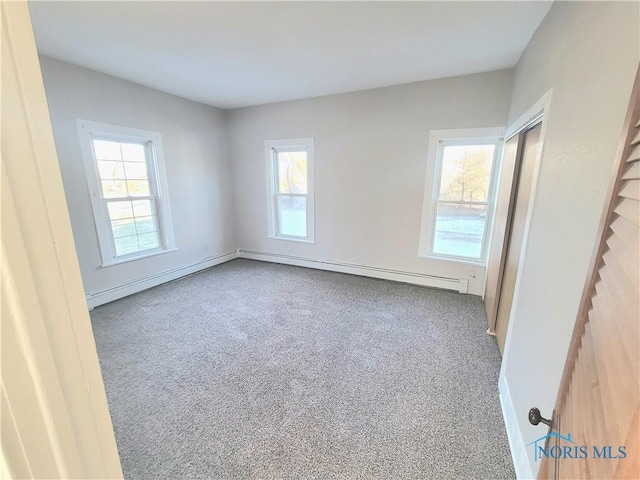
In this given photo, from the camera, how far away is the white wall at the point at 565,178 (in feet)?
3.13

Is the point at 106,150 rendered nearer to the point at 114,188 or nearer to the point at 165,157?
the point at 114,188

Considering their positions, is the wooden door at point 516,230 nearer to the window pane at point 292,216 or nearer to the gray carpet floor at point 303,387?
the gray carpet floor at point 303,387

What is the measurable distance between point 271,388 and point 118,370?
123 cm

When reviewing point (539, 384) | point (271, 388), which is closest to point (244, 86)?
point (271, 388)

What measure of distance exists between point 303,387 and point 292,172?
122 inches

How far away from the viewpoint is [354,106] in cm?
347

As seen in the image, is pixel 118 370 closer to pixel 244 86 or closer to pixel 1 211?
pixel 1 211

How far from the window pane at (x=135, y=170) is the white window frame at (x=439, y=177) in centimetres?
355

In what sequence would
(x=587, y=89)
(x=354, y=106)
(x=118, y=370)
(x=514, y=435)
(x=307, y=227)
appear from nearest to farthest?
(x=587, y=89), (x=514, y=435), (x=118, y=370), (x=354, y=106), (x=307, y=227)

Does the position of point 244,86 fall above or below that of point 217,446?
above

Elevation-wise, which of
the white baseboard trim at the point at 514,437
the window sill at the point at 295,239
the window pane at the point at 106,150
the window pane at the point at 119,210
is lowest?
the white baseboard trim at the point at 514,437

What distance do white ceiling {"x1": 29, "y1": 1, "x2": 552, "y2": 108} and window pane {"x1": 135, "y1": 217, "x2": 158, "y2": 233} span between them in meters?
1.63

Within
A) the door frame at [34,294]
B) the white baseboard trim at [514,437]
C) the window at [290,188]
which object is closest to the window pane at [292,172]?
the window at [290,188]

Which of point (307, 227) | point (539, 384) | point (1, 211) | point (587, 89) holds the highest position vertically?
point (587, 89)
